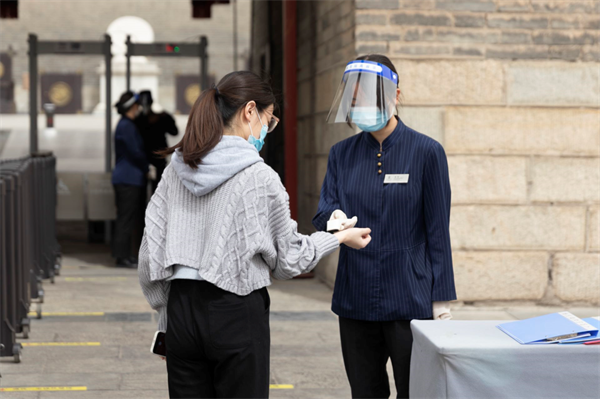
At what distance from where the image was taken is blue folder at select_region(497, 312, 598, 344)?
256 cm

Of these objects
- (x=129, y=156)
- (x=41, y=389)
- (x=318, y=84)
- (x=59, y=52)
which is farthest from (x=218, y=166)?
(x=59, y=52)

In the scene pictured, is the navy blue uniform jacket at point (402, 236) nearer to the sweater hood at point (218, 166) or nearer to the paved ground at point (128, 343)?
the sweater hood at point (218, 166)

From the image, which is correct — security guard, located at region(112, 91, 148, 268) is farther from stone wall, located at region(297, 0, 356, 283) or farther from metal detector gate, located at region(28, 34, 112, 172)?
metal detector gate, located at region(28, 34, 112, 172)

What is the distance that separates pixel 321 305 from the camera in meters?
7.42

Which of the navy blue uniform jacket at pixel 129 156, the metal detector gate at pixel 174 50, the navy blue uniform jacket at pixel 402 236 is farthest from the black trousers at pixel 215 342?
the metal detector gate at pixel 174 50

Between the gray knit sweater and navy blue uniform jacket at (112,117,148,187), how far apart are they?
6.74m

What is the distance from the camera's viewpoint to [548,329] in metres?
2.63

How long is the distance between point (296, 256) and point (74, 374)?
2.97 meters

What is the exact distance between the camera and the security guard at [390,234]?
10.8 feet

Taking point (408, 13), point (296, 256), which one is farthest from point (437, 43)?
point (296, 256)

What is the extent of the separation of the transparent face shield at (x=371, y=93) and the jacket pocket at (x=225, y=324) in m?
1.01

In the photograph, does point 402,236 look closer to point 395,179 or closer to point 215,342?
point 395,179

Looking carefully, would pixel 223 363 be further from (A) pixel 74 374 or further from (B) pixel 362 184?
(A) pixel 74 374

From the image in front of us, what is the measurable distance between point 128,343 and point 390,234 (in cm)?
321
